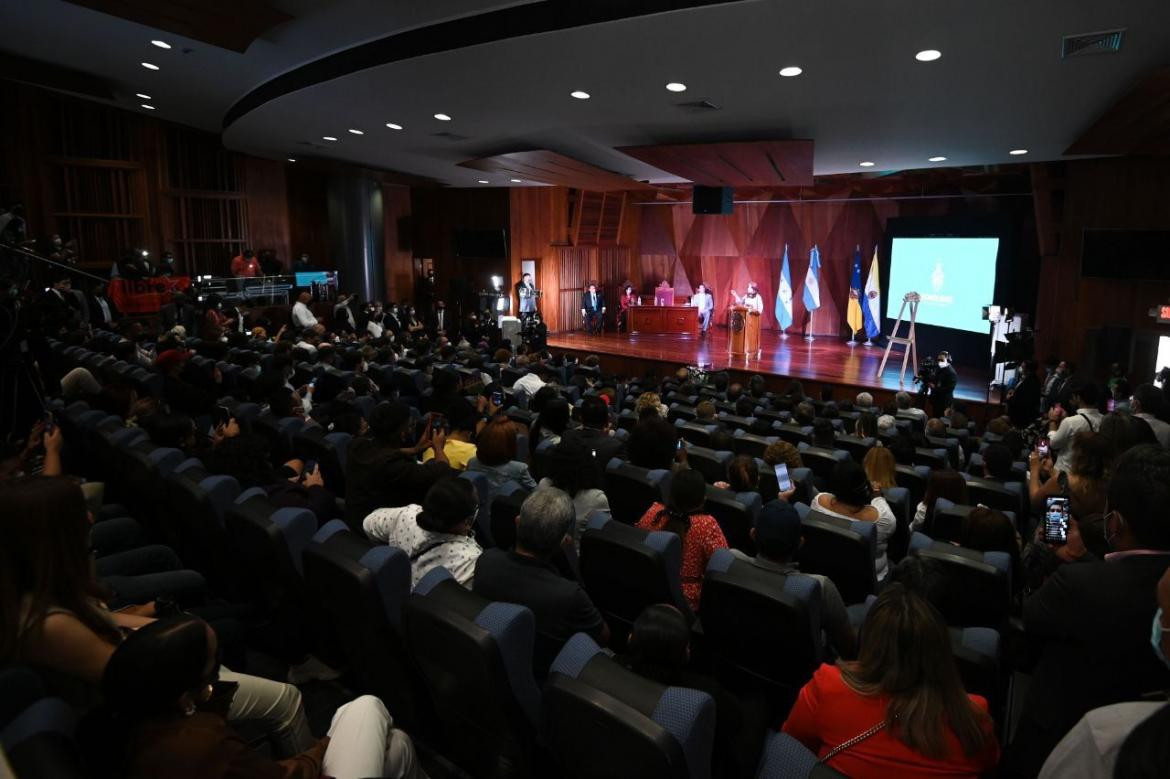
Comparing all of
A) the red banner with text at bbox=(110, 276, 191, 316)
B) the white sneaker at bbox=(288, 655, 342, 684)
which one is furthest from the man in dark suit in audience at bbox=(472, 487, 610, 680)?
the red banner with text at bbox=(110, 276, 191, 316)

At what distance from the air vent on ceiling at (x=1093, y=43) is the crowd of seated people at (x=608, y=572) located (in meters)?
2.42

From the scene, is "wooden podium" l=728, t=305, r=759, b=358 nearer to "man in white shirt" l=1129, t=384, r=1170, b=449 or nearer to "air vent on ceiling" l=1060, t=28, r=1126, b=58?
"man in white shirt" l=1129, t=384, r=1170, b=449

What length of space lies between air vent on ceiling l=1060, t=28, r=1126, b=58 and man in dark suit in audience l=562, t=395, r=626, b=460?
3.91m

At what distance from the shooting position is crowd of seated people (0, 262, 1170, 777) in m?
1.51

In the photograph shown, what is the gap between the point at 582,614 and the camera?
2.20 metres

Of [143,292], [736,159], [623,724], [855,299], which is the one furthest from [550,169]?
[623,724]

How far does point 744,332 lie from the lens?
12375mm

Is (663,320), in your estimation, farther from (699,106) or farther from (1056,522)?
(1056,522)

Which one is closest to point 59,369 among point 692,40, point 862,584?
point 692,40

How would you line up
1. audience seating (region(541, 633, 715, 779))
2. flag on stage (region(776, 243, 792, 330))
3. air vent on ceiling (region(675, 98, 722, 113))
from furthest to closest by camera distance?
flag on stage (region(776, 243, 792, 330)) < air vent on ceiling (region(675, 98, 722, 113)) < audience seating (region(541, 633, 715, 779))

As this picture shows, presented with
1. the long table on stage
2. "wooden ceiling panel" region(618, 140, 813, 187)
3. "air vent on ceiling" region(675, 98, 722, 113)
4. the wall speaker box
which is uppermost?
"air vent on ceiling" region(675, 98, 722, 113)

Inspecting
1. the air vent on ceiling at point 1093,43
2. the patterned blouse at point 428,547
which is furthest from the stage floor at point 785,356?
the patterned blouse at point 428,547

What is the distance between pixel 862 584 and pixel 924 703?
1486 millimetres

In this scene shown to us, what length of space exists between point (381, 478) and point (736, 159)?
7.08 meters
